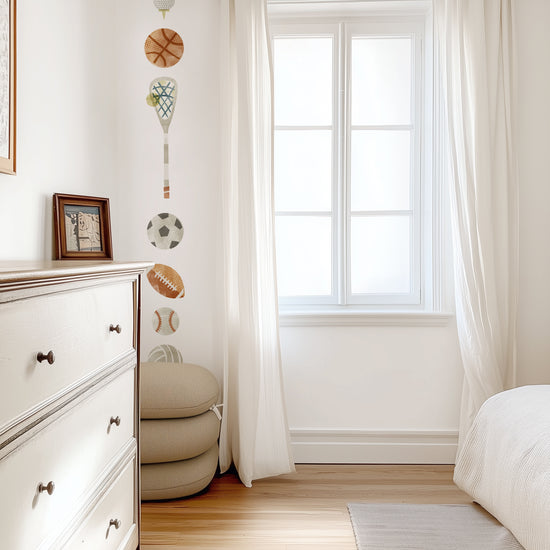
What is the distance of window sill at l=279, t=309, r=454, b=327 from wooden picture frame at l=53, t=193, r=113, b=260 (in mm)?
1030

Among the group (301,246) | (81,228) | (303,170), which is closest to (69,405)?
(81,228)

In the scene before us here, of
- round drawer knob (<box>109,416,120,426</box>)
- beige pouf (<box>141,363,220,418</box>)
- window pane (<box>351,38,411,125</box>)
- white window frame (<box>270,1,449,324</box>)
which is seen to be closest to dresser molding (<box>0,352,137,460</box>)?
round drawer knob (<box>109,416,120,426</box>)

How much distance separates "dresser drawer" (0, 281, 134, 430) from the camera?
1.08 meters

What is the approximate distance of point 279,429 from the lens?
9.53 feet

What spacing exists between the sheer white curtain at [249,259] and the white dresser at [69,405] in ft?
3.10

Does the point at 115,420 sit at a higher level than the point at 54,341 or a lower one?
lower

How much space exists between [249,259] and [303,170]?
0.67 m

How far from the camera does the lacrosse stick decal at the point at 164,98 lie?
3.02 m

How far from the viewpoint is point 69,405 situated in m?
1.35

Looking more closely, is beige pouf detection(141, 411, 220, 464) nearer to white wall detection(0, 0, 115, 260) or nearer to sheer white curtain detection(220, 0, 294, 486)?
sheer white curtain detection(220, 0, 294, 486)

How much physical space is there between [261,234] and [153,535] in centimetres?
142

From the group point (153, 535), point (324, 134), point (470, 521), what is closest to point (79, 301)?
point (153, 535)

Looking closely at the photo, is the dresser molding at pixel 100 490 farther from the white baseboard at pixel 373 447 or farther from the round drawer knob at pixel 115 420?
the white baseboard at pixel 373 447

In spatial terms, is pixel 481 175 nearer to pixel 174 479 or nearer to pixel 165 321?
pixel 165 321
